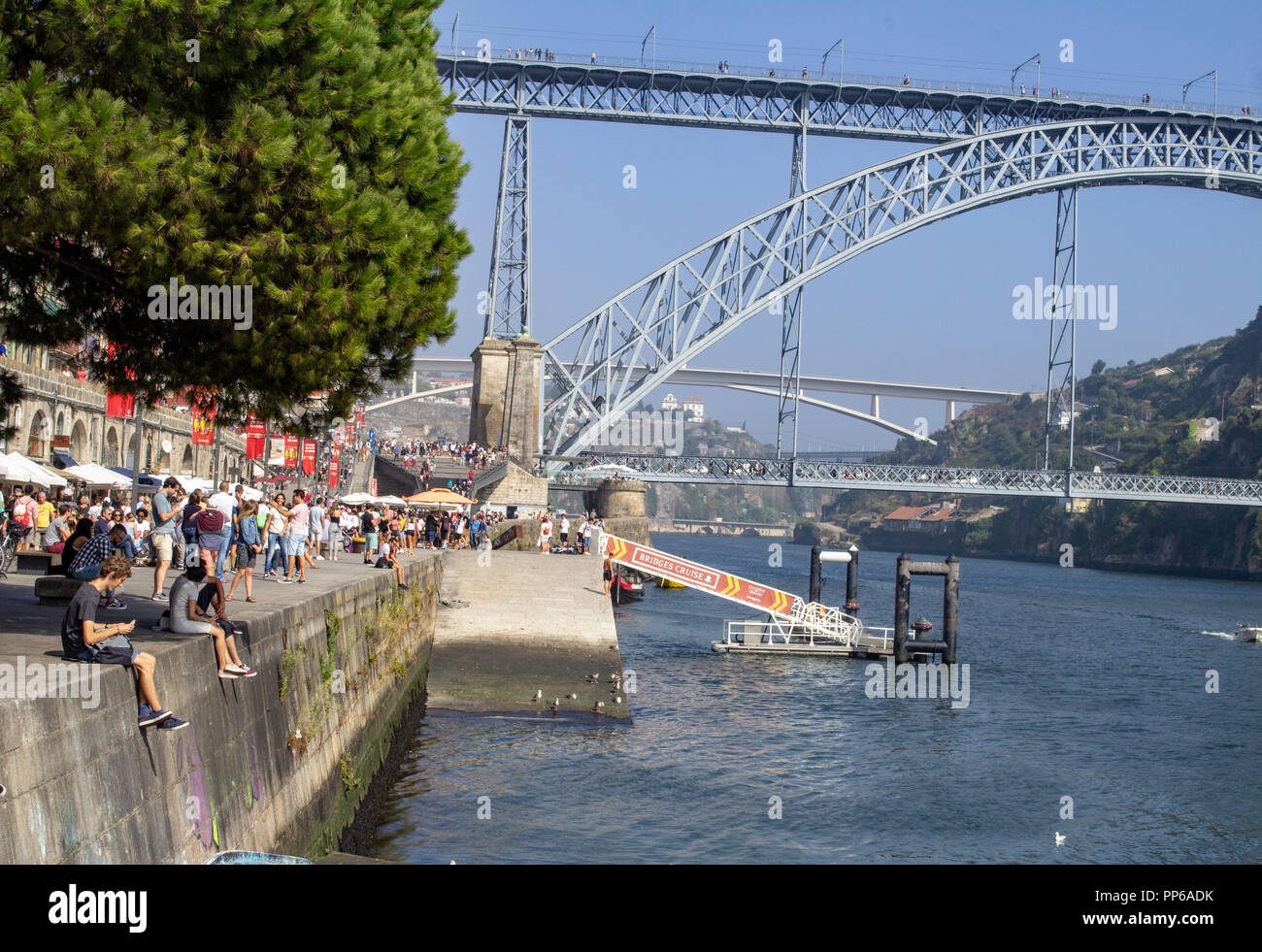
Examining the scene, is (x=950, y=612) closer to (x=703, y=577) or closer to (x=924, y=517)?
(x=703, y=577)

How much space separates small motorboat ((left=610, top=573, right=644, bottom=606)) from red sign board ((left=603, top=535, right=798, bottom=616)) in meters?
5.63

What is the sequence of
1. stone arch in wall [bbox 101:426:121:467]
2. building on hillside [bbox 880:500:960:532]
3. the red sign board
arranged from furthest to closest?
building on hillside [bbox 880:500:960:532] → stone arch in wall [bbox 101:426:121:467] → the red sign board

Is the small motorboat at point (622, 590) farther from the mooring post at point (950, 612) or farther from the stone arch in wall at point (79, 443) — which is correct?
the stone arch in wall at point (79, 443)

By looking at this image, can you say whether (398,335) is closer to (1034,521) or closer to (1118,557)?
(1118,557)

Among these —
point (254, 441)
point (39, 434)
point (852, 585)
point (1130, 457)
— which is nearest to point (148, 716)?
point (254, 441)

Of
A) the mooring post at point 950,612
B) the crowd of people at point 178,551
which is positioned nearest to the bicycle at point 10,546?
the crowd of people at point 178,551

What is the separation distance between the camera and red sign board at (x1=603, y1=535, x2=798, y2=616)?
3709cm

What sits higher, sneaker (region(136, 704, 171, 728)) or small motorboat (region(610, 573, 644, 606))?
sneaker (region(136, 704, 171, 728))

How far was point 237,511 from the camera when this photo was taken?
647 inches

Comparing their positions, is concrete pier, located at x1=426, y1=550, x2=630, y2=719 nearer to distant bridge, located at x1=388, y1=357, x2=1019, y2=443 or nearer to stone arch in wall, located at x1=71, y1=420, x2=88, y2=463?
stone arch in wall, located at x1=71, y1=420, x2=88, y2=463

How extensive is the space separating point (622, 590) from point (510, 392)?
51.9 ft
